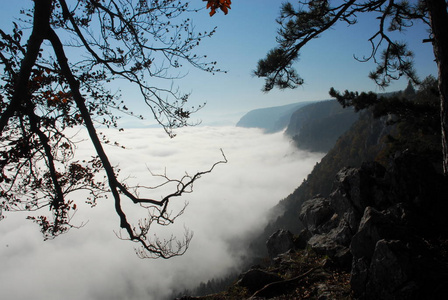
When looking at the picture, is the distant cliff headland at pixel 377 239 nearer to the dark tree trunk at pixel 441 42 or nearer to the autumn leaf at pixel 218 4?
the dark tree trunk at pixel 441 42

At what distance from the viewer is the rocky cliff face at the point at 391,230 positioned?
13.2 ft

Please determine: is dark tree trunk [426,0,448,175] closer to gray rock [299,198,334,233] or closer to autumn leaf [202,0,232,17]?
gray rock [299,198,334,233]

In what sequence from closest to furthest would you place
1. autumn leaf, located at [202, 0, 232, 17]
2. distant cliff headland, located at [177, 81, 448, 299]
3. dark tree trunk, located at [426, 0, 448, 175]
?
autumn leaf, located at [202, 0, 232, 17] < distant cliff headland, located at [177, 81, 448, 299] < dark tree trunk, located at [426, 0, 448, 175]

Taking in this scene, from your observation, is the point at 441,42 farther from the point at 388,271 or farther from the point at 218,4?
the point at 218,4

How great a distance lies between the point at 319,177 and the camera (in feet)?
338

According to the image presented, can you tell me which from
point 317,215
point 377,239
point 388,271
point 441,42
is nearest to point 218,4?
point 388,271

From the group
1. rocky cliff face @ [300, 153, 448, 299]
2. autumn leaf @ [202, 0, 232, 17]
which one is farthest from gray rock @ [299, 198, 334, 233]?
autumn leaf @ [202, 0, 232, 17]

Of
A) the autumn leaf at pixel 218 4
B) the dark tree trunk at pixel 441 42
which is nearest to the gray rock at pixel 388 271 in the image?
the dark tree trunk at pixel 441 42

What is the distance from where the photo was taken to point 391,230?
5109 millimetres

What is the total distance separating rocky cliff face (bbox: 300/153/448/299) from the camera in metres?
4.02

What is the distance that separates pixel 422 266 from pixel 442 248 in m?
1.50

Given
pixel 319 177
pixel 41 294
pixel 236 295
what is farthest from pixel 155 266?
pixel 236 295

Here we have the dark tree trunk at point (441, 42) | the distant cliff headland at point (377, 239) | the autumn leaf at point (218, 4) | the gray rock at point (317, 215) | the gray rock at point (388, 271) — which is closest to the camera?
the autumn leaf at point (218, 4)

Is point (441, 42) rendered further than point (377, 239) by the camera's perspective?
Yes
